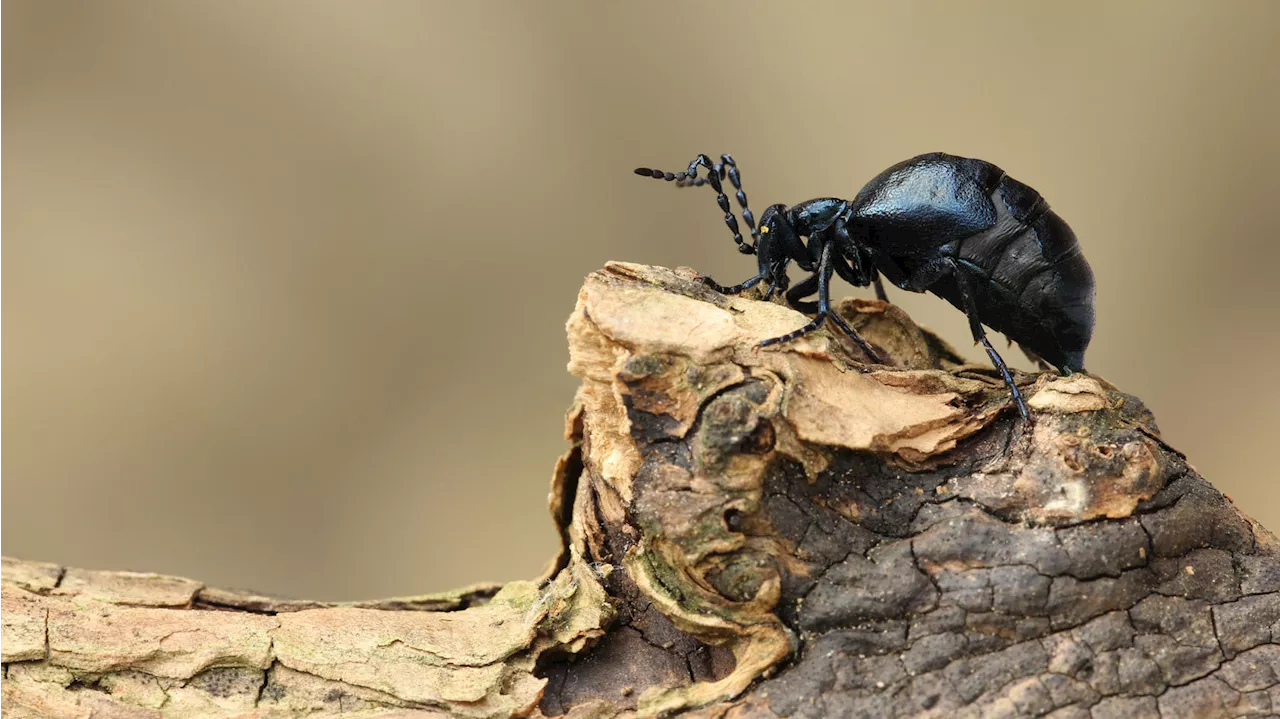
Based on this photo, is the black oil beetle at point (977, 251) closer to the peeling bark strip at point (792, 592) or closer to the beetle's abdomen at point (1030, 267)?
the beetle's abdomen at point (1030, 267)

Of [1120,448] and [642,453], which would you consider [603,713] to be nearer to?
[642,453]

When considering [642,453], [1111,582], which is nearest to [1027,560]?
[1111,582]

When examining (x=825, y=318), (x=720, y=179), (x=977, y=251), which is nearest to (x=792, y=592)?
(x=825, y=318)

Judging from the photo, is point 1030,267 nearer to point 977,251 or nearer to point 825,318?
point 977,251

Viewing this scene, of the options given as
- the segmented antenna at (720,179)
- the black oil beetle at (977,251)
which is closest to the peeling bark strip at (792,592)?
the black oil beetle at (977,251)

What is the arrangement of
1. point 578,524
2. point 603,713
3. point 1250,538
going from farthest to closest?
point 578,524, point 1250,538, point 603,713
